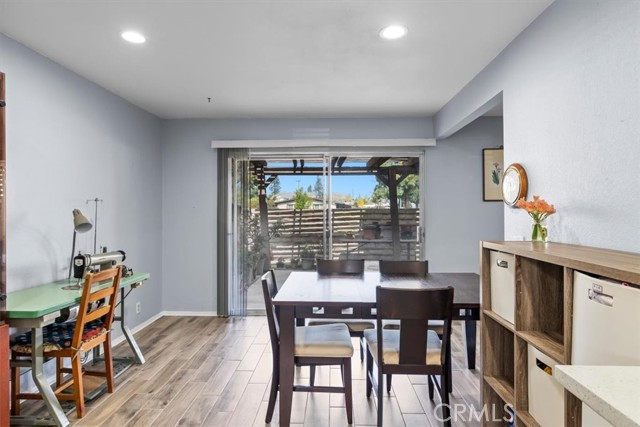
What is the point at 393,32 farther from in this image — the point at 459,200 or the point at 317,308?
the point at 459,200

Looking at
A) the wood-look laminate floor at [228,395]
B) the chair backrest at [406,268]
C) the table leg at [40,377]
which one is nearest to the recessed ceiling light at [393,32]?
the chair backrest at [406,268]

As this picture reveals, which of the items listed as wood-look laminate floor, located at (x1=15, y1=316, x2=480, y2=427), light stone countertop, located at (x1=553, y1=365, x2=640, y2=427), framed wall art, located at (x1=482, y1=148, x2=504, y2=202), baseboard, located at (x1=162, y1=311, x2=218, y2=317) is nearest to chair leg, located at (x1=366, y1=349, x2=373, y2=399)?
wood-look laminate floor, located at (x1=15, y1=316, x2=480, y2=427)

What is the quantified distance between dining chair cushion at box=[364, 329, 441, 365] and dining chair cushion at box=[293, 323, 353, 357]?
0.15 metres

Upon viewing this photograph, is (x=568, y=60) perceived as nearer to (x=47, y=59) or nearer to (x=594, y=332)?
(x=594, y=332)

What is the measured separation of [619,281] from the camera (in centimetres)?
108

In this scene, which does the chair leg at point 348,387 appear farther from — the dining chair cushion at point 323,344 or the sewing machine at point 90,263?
the sewing machine at point 90,263

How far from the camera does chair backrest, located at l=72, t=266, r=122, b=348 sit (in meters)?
2.18

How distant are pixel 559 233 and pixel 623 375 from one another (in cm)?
138

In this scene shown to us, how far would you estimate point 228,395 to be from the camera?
2.54 m

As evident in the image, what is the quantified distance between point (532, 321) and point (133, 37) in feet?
9.42

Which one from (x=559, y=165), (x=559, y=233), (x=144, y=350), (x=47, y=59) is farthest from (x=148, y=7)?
(x=144, y=350)

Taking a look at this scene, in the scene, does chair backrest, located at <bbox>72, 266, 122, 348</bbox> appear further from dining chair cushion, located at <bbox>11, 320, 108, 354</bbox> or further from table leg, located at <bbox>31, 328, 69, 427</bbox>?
table leg, located at <bbox>31, 328, 69, 427</bbox>

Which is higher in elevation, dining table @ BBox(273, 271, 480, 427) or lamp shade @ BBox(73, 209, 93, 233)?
lamp shade @ BBox(73, 209, 93, 233)

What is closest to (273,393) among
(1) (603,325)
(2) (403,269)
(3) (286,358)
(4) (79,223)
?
(3) (286,358)
